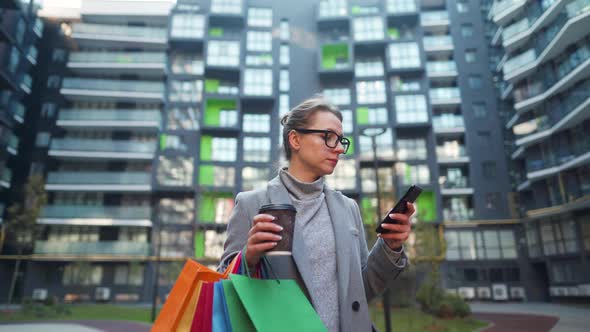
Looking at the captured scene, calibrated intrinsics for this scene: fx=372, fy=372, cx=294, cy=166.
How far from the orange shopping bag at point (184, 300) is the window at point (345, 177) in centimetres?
3545

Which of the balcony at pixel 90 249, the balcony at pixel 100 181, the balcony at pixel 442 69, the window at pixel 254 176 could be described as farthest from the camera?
the balcony at pixel 442 69

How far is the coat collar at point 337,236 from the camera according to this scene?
2115 millimetres

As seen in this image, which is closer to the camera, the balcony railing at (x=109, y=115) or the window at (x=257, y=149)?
the balcony railing at (x=109, y=115)

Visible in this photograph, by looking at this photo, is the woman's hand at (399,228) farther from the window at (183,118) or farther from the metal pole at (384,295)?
the window at (183,118)

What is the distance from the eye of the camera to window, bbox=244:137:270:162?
1570 inches

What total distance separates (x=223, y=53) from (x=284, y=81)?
7708 millimetres

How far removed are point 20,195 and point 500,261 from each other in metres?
46.7

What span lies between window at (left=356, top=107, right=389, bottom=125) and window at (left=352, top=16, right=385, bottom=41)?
27.5ft

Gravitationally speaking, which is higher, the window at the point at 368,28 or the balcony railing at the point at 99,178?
the window at the point at 368,28

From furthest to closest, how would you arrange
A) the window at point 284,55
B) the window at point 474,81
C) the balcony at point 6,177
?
the window at point 284,55 < the window at point 474,81 < the balcony at point 6,177

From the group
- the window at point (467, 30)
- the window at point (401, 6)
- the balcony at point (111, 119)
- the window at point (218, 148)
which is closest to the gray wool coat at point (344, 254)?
the window at point (218, 148)

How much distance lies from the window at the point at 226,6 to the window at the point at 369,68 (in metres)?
15.4

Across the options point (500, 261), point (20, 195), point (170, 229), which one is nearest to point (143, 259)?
point (170, 229)

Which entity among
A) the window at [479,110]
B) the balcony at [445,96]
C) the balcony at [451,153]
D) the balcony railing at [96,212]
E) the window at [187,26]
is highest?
the window at [187,26]
